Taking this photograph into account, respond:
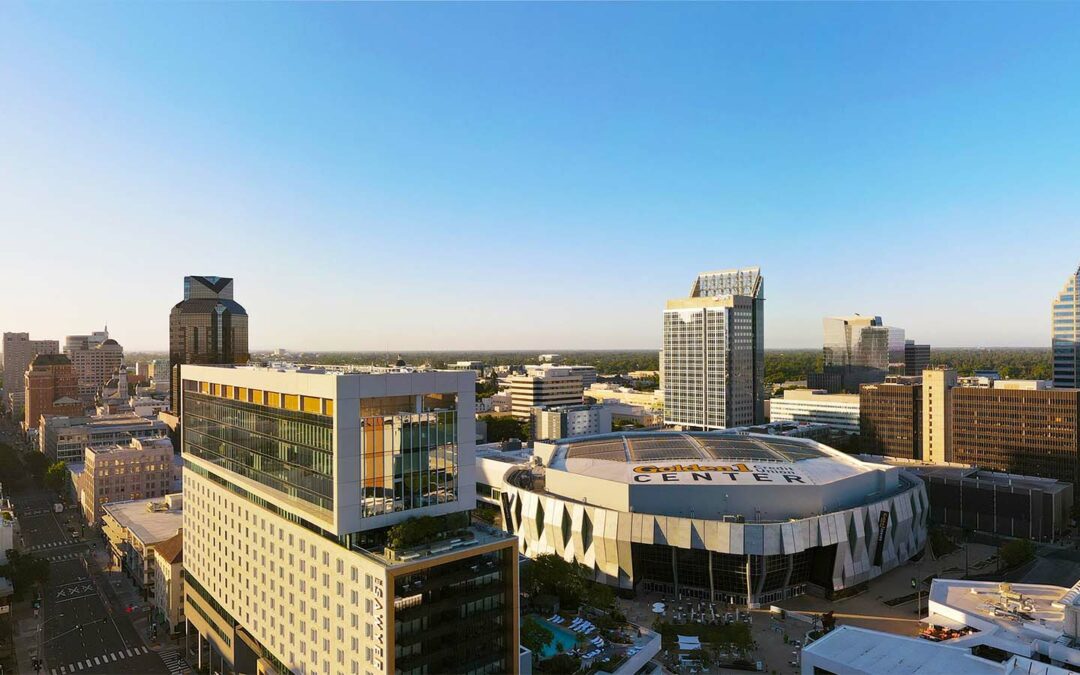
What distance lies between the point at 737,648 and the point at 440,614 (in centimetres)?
3506

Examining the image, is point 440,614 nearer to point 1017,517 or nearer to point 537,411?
point 1017,517

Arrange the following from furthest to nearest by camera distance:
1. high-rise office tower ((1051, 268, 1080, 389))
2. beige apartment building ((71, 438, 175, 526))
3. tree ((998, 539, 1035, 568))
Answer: high-rise office tower ((1051, 268, 1080, 389)) → beige apartment building ((71, 438, 175, 526)) → tree ((998, 539, 1035, 568))

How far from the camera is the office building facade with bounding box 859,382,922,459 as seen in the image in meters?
152

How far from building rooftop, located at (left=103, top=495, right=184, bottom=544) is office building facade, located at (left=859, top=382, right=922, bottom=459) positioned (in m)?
148

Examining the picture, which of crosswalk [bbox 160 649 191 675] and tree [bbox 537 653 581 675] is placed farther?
crosswalk [bbox 160 649 191 675]

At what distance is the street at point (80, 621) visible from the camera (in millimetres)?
68875

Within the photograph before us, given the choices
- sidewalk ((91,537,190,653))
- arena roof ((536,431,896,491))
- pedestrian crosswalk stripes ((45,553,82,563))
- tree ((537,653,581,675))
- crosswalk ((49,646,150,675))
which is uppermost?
arena roof ((536,431,896,491))

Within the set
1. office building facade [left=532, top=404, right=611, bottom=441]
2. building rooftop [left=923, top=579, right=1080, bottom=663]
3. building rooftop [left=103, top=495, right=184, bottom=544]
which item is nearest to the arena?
building rooftop [left=923, top=579, right=1080, bottom=663]

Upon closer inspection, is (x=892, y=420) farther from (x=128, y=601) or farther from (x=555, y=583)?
(x=128, y=601)

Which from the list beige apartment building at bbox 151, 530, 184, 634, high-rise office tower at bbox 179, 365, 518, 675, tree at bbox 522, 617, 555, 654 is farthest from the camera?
beige apartment building at bbox 151, 530, 184, 634

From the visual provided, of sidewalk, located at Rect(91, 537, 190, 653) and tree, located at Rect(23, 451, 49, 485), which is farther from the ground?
tree, located at Rect(23, 451, 49, 485)

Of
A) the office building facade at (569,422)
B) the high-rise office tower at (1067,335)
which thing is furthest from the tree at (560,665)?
the high-rise office tower at (1067,335)

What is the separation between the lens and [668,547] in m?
80.9

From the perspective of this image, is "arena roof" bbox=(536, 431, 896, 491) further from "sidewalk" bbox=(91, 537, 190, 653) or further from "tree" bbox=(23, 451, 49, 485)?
"tree" bbox=(23, 451, 49, 485)
